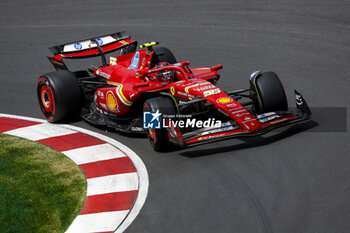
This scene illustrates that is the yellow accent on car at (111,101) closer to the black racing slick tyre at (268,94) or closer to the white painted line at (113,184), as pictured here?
the white painted line at (113,184)

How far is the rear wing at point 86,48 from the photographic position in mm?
11000

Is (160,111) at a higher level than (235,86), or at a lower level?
higher

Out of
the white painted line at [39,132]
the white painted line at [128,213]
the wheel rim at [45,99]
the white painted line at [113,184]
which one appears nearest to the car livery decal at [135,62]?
the white painted line at [39,132]

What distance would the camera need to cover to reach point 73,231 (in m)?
6.48

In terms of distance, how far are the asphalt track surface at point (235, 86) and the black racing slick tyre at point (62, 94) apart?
1.12ft

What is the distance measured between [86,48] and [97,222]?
5.27 m

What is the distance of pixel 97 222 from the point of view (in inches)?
263

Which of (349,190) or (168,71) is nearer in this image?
(349,190)

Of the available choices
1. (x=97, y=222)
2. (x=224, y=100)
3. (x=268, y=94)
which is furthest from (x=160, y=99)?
(x=97, y=222)

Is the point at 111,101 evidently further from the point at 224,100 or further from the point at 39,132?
the point at 224,100

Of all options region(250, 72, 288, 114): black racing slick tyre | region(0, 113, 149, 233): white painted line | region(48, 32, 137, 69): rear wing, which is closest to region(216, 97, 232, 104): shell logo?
region(250, 72, 288, 114): black racing slick tyre

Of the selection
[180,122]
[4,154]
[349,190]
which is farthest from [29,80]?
[349,190]

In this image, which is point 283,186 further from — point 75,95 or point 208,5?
point 208,5

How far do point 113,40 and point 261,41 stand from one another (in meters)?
4.77
